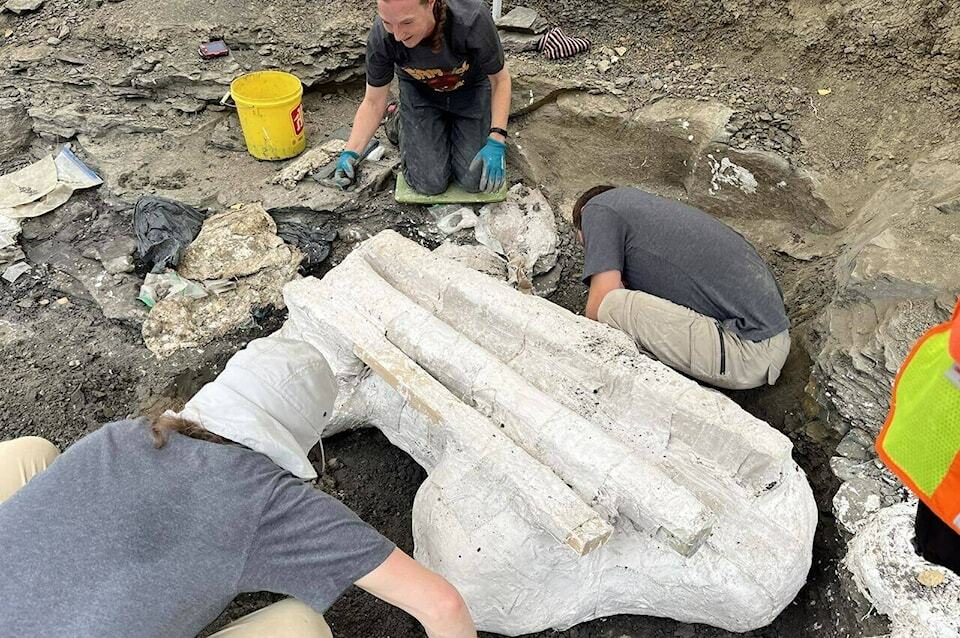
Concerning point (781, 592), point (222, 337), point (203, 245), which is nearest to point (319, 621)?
point (781, 592)

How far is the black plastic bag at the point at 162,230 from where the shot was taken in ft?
11.2

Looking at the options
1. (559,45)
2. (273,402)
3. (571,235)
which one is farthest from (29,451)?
(559,45)

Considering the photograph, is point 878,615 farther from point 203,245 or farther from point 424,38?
point 203,245

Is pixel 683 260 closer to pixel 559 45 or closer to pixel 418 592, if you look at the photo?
pixel 418 592

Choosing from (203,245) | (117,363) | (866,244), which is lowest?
(117,363)

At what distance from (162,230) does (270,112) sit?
0.97 m

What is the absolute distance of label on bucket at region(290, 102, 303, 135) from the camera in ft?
13.2

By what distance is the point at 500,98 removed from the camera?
3.66 meters

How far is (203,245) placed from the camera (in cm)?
349

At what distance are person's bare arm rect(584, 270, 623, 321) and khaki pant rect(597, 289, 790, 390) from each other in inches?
4.0

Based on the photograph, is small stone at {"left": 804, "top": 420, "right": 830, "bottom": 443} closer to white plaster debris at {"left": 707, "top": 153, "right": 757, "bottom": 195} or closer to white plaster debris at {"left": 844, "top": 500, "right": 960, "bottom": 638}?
white plaster debris at {"left": 844, "top": 500, "right": 960, "bottom": 638}

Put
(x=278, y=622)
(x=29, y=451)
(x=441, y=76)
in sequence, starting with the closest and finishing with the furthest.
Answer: (x=278, y=622)
(x=29, y=451)
(x=441, y=76)

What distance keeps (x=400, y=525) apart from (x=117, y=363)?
1564 millimetres

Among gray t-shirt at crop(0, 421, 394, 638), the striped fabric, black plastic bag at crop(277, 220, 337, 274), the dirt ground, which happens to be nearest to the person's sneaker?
the dirt ground
